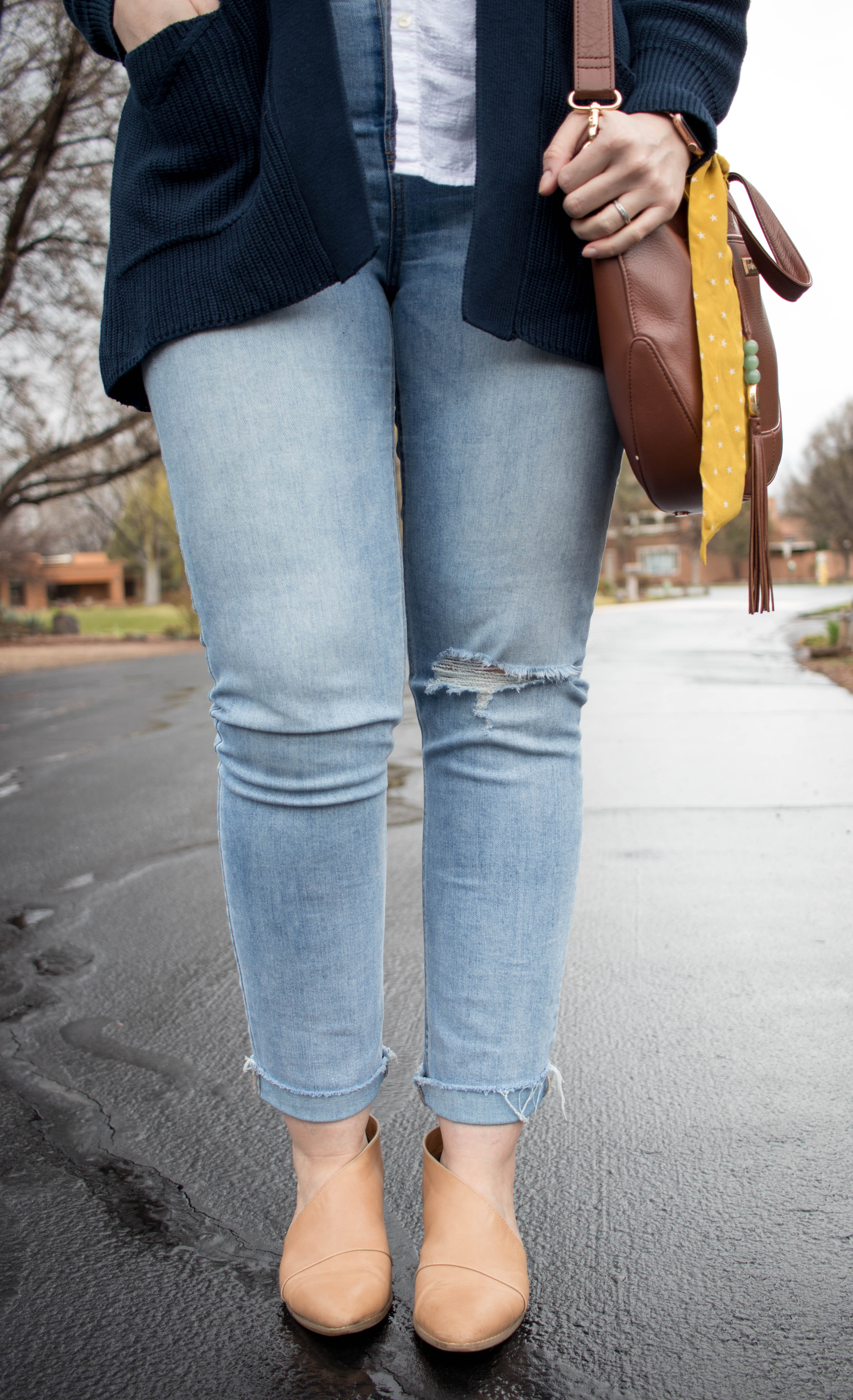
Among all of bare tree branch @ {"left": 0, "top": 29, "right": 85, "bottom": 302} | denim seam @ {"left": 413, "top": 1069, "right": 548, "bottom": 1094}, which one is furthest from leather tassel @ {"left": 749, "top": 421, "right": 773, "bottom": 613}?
bare tree branch @ {"left": 0, "top": 29, "right": 85, "bottom": 302}

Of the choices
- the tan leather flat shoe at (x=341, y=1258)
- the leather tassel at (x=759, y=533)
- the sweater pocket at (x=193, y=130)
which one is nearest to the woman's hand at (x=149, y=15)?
the sweater pocket at (x=193, y=130)

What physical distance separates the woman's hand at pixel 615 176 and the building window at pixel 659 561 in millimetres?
62417

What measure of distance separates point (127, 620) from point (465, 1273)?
31517 millimetres

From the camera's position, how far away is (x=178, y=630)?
71.7 feet

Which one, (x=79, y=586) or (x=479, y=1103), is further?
(x=79, y=586)

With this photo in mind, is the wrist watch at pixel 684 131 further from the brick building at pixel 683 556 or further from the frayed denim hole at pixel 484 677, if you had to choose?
the brick building at pixel 683 556

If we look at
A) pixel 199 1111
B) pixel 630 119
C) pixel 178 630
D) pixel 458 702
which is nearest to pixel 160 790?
pixel 199 1111

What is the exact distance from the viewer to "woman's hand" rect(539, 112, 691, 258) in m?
0.92

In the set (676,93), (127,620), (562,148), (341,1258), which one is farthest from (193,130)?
(127,620)

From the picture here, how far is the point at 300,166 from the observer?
917 millimetres

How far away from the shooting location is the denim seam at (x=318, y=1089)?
101 centimetres

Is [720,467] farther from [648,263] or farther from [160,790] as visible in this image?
[160,790]

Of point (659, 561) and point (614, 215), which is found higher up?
point (614, 215)

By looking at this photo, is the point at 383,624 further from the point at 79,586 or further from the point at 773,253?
the point at 79,586
